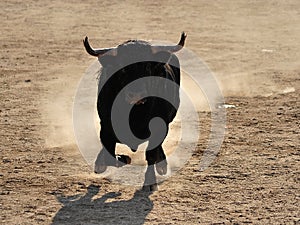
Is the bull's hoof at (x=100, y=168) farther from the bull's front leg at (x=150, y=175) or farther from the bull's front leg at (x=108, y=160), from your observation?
the bull's front leg at (x=150, y=175)

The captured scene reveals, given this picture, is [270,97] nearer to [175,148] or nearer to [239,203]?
[175,148]

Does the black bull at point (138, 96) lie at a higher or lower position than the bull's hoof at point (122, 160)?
higher

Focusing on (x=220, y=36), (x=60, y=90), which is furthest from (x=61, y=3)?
(x=60, y=90)

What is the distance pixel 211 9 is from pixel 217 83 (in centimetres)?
1284

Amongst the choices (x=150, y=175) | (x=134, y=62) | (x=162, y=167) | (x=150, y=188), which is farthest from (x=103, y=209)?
(x=134, y=62)

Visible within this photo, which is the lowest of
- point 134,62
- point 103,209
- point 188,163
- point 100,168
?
point 103,209

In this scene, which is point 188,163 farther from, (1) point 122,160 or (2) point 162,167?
(1) point 122,160

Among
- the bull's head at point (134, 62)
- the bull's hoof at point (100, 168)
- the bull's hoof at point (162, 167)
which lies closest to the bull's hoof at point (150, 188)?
the bull's hoof at point (162, 167)

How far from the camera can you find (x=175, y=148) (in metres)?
8.27

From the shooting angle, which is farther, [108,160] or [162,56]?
[108,160]

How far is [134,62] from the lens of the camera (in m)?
6.61

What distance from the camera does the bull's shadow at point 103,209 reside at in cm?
602

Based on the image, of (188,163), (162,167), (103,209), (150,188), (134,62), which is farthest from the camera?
(188,163)

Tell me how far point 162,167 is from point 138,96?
0.98m
